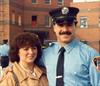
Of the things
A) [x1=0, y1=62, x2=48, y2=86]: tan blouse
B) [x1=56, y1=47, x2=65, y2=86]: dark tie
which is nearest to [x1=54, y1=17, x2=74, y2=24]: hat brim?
[x1=56, y1=47, x2=65, y2=86]: dark tie

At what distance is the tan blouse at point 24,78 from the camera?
12.2ft

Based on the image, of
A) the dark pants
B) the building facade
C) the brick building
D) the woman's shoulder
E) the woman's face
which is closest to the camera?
the woman's shoulder

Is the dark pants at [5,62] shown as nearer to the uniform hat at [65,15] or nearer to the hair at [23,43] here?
the hair at [23,43]

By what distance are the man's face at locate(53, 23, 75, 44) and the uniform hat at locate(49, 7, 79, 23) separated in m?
0.05

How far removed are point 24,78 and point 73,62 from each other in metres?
0.51

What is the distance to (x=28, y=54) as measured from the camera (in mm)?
3830

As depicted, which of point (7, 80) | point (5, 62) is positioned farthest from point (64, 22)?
point (5, 62)

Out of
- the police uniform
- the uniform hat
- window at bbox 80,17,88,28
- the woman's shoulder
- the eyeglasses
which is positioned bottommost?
window at bbox 80,17,88,28

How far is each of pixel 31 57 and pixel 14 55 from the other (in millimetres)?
243

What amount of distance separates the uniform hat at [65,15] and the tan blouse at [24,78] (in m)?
0.54

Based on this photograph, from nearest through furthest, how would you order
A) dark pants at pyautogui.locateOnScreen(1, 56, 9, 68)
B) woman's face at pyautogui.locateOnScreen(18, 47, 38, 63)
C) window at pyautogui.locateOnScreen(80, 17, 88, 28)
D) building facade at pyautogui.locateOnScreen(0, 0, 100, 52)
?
woman's face at pyautogui.locateOnScreen(18, 47, 38, 63) → dark pants at pyautogui.locateOnScreen(1, 56, 9, 68) → building facade at pyautogui.locateOnScreen(0, 0, 100, 52) → window at pyautogui.locateOnScreen(80, 17, 88, 28)

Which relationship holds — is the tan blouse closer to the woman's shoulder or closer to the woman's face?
the woman's shoulder

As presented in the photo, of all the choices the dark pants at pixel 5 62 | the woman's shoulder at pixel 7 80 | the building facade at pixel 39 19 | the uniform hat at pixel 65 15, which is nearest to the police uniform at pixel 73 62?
the uniform hat at pixel 65 15

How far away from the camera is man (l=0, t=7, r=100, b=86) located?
11.8ft
